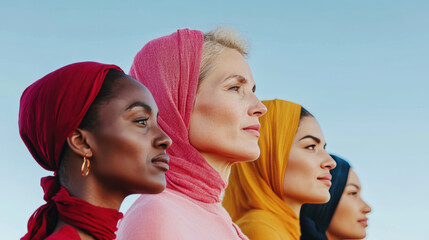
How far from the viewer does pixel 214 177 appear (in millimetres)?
3254

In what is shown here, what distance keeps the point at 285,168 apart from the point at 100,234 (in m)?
2.40

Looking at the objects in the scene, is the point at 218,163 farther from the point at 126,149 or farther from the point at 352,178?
the point at 352,178

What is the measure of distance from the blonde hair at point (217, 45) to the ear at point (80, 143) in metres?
1.11

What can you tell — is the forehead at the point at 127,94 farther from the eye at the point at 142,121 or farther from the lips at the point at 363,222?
the lips at the point at 363,222

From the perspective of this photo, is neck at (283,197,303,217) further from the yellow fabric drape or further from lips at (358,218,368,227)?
lips at (358,218,368,227)

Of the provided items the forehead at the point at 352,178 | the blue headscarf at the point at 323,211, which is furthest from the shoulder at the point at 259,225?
the forehead at the point at 352,178

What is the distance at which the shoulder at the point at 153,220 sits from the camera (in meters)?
2.86

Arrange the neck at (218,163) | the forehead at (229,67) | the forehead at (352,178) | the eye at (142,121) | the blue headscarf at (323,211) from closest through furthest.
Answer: the eye at (142,121) < the neck at (218,163) < the forehead at (229,67) < the blue headscarf at (323,211) < the forehead at (352,178)

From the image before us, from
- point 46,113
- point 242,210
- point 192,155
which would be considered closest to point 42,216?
point 46,113

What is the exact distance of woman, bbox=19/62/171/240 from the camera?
7.80ft

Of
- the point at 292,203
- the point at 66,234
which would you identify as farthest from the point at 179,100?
the point at 292,203

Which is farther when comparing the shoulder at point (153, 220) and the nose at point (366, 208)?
the nose at point (366, 208)

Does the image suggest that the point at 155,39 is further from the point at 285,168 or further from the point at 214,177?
the point at 285,168

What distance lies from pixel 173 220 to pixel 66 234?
2.38ft
